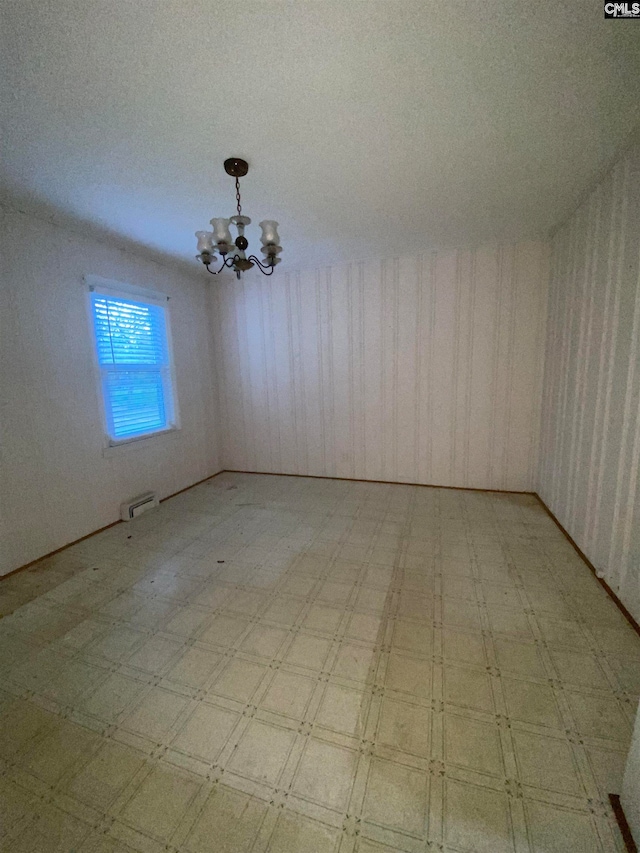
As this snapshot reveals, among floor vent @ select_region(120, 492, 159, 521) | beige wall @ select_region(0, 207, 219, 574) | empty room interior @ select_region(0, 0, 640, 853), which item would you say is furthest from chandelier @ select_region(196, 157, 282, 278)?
floor vent @ select_region(120, 492, 159, 521)

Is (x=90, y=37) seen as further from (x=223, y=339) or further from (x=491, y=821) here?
(x=223, y=339)

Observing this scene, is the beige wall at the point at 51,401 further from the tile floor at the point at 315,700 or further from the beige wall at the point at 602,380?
the beige wall at the point at 602,380

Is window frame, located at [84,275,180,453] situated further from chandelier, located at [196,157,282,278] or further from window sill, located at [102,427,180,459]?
chandelier, located at [196,157,282,278]

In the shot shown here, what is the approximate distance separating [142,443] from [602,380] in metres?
3.88

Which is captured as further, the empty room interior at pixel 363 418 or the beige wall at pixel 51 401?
the beige wall at pixel 51 401

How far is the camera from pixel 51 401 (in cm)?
258

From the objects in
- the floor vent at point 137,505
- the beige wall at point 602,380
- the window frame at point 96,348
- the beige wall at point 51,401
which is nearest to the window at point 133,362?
the window frame at point 96,348

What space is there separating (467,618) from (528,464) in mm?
2274

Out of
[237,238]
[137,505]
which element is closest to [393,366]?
[237,238]

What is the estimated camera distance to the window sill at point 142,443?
3055mm

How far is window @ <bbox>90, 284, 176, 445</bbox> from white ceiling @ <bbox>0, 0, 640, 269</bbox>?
2.71 feet

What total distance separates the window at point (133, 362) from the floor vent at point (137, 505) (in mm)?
604

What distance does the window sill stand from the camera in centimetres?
305

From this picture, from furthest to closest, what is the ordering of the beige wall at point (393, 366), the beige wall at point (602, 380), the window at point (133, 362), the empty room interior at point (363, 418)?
the beige wall at point (393, 366) < the window at point (133, 362) < the beige wall at point (602, 380) < the empty room interior at point (363, 418)
